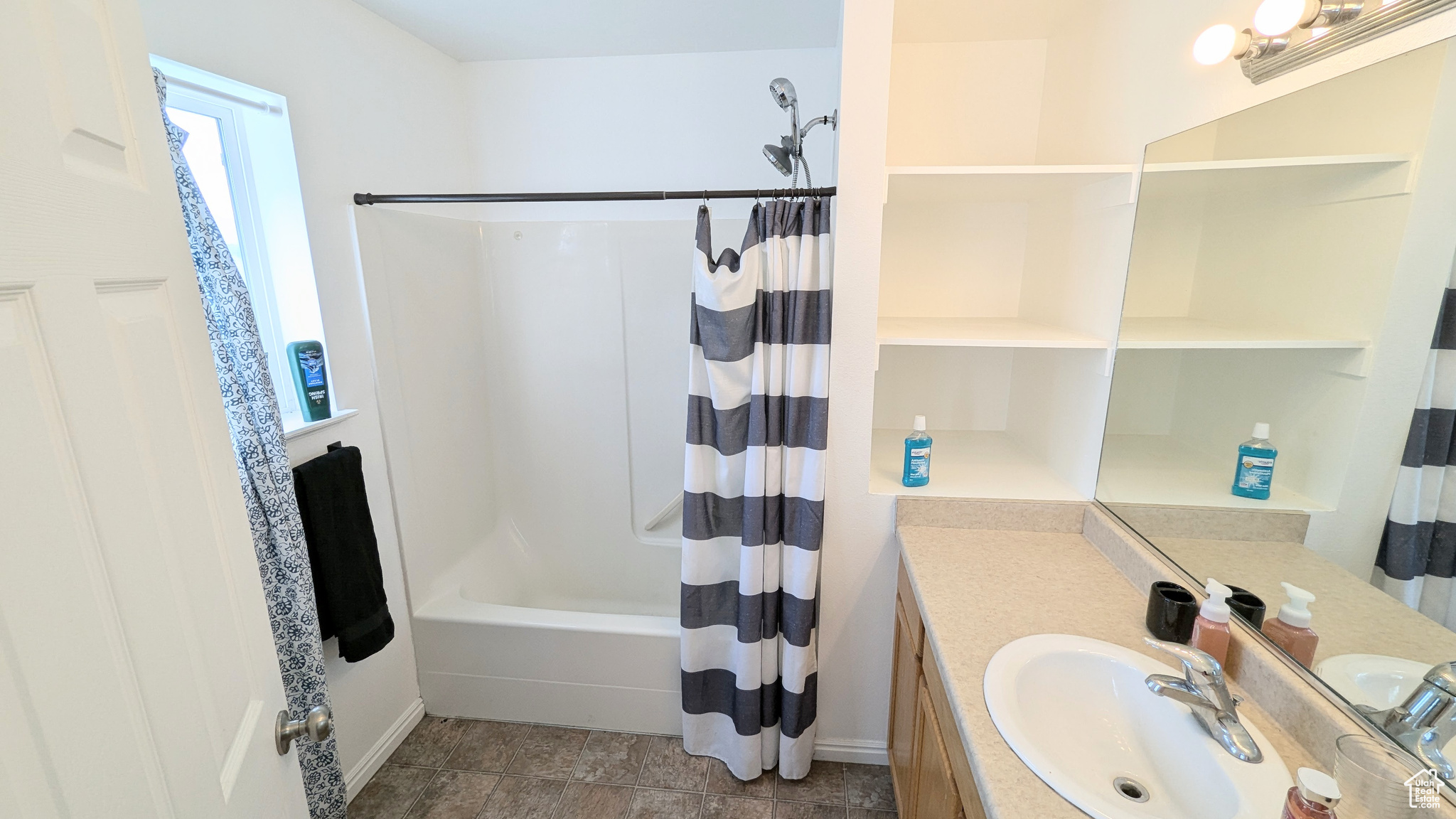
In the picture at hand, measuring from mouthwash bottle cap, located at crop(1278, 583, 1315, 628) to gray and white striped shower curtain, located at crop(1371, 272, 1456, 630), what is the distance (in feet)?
0.50

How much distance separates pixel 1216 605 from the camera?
105 cm

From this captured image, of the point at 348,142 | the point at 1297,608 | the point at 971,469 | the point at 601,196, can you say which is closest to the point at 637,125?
the point at 601,196

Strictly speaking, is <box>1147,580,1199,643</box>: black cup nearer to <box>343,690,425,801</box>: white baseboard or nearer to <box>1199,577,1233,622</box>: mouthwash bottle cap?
<box>1199,577,1233,622</box>: mouthwash bottle cap

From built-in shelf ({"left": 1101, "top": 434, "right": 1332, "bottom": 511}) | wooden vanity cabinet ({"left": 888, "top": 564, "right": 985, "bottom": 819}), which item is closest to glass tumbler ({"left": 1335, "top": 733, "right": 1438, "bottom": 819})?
built-in shelf ({"left": 1101, "top": 434, "right": 1332, "bottom": 511})

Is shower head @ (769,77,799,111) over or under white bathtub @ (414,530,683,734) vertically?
over

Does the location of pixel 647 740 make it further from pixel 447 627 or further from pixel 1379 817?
pixel 1379 817

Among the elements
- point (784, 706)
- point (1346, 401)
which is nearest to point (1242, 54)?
point (1346, 401)

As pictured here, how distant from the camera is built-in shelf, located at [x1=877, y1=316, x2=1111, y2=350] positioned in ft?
5.01

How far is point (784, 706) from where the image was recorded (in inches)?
71.9

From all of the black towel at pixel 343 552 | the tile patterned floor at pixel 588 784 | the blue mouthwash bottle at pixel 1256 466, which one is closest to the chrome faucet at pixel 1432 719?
the blue mouthwash bottle at pixel 1256 466

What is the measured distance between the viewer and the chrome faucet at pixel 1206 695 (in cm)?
88

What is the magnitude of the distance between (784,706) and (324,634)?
135 cm

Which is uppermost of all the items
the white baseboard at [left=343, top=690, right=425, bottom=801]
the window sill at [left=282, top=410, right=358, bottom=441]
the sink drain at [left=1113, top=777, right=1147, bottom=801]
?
the window sill at [left=282, top=410, right=358, bottom=441]

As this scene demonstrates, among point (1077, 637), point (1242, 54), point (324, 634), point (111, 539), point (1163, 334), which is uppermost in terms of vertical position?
point (1242, 54)
